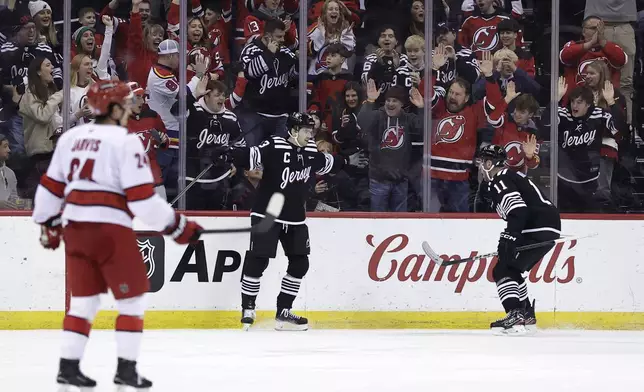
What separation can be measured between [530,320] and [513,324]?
0.67 ft

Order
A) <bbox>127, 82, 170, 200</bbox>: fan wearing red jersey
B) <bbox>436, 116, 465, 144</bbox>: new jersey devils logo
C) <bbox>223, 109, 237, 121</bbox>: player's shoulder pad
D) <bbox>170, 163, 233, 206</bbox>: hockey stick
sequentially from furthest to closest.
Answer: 1. <bbox>436, 116, 465, 144</bbox>: new jersey devils logo
2. <bbox>223, 109, 237, 121</bbox>: player's shoulder pad
3. <bbox>127, 82, 170, 200</bbox>: fan wearing red jersey
4. <bbox>170, 163, 233, 206</bbox>: hockey stick

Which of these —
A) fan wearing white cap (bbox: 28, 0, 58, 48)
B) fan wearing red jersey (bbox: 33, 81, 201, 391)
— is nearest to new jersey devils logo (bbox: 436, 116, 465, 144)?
fan wearing white cap (bbox: 28, 0, 58, 48)

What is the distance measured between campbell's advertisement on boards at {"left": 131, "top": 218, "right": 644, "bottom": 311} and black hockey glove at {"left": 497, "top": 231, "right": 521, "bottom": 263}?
56 centimetres

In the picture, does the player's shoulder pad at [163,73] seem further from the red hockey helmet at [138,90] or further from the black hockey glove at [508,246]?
the black hockey glove at [508,246]

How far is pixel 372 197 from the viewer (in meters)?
9.21

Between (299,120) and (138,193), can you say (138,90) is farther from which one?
(138,193)

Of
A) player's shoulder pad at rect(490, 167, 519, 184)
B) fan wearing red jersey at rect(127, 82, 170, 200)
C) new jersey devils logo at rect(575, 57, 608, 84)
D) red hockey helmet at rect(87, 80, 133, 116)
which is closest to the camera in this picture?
red hockey helmet at rect(87, 80, 133, 116)

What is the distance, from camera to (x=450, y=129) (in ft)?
30.9

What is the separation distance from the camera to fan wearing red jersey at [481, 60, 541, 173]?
9.46 m

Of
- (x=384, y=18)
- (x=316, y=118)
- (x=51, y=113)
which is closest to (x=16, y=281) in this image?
(x=51, y=113)

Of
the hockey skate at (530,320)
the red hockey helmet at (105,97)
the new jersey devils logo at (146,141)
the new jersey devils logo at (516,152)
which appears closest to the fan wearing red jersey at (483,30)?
the new jersey devils logo at (516,152)

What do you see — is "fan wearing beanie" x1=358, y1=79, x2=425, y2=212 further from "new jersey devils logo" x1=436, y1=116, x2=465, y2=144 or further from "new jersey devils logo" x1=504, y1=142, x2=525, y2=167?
"new jersey devils logo" x1=504, y1=142, x2=525, y2=167

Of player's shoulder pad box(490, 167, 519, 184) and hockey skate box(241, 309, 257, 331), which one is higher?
player's shoulder pad box(490, 167, 519, 184)

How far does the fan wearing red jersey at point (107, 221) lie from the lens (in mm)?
4785
